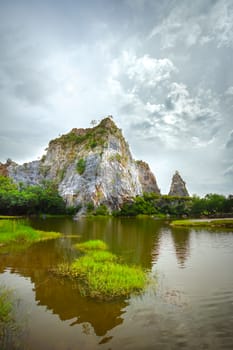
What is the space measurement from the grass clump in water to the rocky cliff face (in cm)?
10865

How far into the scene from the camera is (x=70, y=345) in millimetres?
7773

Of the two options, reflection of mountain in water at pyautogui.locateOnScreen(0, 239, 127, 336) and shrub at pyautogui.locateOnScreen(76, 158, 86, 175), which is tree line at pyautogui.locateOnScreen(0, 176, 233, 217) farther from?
reflection of mountain in water at pyautogui.locateOnScreen(0, 239, 127, 336)

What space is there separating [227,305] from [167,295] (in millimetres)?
2596

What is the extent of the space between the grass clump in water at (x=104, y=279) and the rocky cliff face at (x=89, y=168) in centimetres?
10865

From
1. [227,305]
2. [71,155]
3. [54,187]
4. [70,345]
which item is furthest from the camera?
[71,155]

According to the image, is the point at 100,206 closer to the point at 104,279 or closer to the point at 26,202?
the point at 26,202

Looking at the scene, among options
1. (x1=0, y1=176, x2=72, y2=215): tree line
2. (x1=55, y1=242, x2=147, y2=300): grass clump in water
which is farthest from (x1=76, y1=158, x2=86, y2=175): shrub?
(x1=55, y1=242, x2=147, y2=300): grass clump in water

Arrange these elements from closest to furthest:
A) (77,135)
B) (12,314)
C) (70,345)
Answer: (70,345) → (12,314) → (77,135)

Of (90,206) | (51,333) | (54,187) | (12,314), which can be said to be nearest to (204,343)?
(51,333)

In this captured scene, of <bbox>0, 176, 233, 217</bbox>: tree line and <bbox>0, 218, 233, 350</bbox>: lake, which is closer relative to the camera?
<bbox>0, 218, 233, 350</bbox>: lake

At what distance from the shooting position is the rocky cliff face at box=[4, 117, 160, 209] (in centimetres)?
13100

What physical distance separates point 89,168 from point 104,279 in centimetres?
12607

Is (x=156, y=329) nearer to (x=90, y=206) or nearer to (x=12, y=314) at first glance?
(x=12, y=314)

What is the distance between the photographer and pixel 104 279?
516 inches
